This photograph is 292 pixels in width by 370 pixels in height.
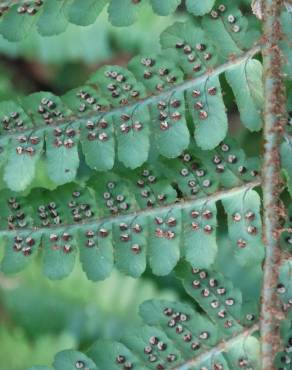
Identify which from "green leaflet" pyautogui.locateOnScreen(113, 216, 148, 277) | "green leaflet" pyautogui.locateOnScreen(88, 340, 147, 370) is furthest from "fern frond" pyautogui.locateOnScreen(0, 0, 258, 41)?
"green leaflet" pyautogui.locateOnScreen(88, 340, 147, 370)

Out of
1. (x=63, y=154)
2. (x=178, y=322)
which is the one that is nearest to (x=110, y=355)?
(x=178, y=322)

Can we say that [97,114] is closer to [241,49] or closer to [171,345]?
[241,49]

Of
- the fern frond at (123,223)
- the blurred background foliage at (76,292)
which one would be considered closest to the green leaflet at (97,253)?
the fern frond at (123,223)

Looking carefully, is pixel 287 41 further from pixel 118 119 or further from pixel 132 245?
pixel 132 245

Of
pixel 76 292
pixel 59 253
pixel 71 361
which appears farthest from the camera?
pixel 76 292

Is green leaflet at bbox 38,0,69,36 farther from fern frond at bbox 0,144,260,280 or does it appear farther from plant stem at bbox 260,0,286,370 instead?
plant stem at bbox 260,0,286,370

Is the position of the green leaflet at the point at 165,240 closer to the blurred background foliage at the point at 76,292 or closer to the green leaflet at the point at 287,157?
the green leaflet at the point at 287,157

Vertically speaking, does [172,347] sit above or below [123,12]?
below
